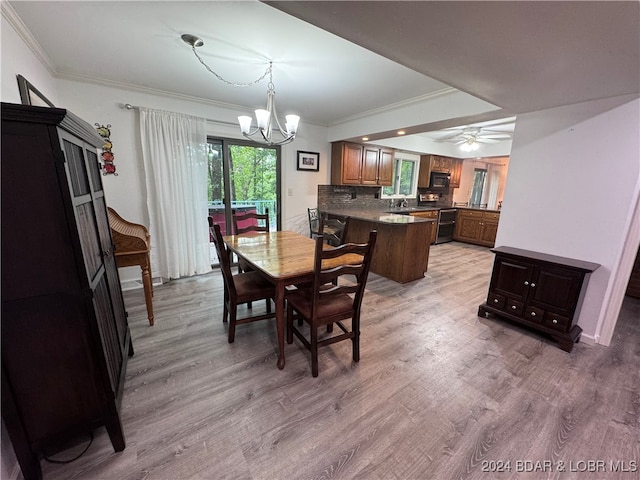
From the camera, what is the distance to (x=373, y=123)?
12.1 ft

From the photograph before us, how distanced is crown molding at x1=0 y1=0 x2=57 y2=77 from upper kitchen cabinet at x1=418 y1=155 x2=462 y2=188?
6.26 meters

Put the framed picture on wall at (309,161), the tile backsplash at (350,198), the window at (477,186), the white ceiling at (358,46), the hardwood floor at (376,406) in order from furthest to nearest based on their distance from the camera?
1. the window at (477,186)
2. the tile backsplash at (350,198)
3. the framed picture on wall at (309,161)
4. the hardwood floor at (376,406)
5. the white ceiling at (358,46)

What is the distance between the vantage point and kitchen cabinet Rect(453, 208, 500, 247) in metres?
5.59

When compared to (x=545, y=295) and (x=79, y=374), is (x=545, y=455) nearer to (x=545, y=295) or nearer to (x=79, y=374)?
(x=545, y=295)

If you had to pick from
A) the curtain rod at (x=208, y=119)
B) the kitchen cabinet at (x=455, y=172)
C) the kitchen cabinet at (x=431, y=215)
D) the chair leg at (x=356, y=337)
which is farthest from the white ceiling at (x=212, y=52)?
the kitchen cabinet at (x=455, y=172)

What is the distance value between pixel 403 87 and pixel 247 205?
277cm

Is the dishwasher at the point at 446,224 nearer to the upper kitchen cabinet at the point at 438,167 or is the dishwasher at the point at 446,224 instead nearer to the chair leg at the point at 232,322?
the upper kitchen cabinet at the point at 438,167

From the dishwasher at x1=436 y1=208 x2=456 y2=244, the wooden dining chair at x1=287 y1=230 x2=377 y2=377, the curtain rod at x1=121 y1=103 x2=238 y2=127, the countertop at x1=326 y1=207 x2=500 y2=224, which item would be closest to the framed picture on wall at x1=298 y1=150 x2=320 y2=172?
the countertop at x1=326 y1=207 x2=500 y2=224

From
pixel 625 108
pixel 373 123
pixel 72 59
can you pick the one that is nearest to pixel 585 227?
pixel 625 108

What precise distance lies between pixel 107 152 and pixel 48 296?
103 inches

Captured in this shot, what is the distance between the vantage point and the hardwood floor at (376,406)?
1269 mm

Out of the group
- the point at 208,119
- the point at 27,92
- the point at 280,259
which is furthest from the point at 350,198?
the point at 27,92

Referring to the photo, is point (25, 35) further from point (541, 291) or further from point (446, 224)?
point (446, 224)

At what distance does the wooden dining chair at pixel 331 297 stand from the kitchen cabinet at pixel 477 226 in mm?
5071
